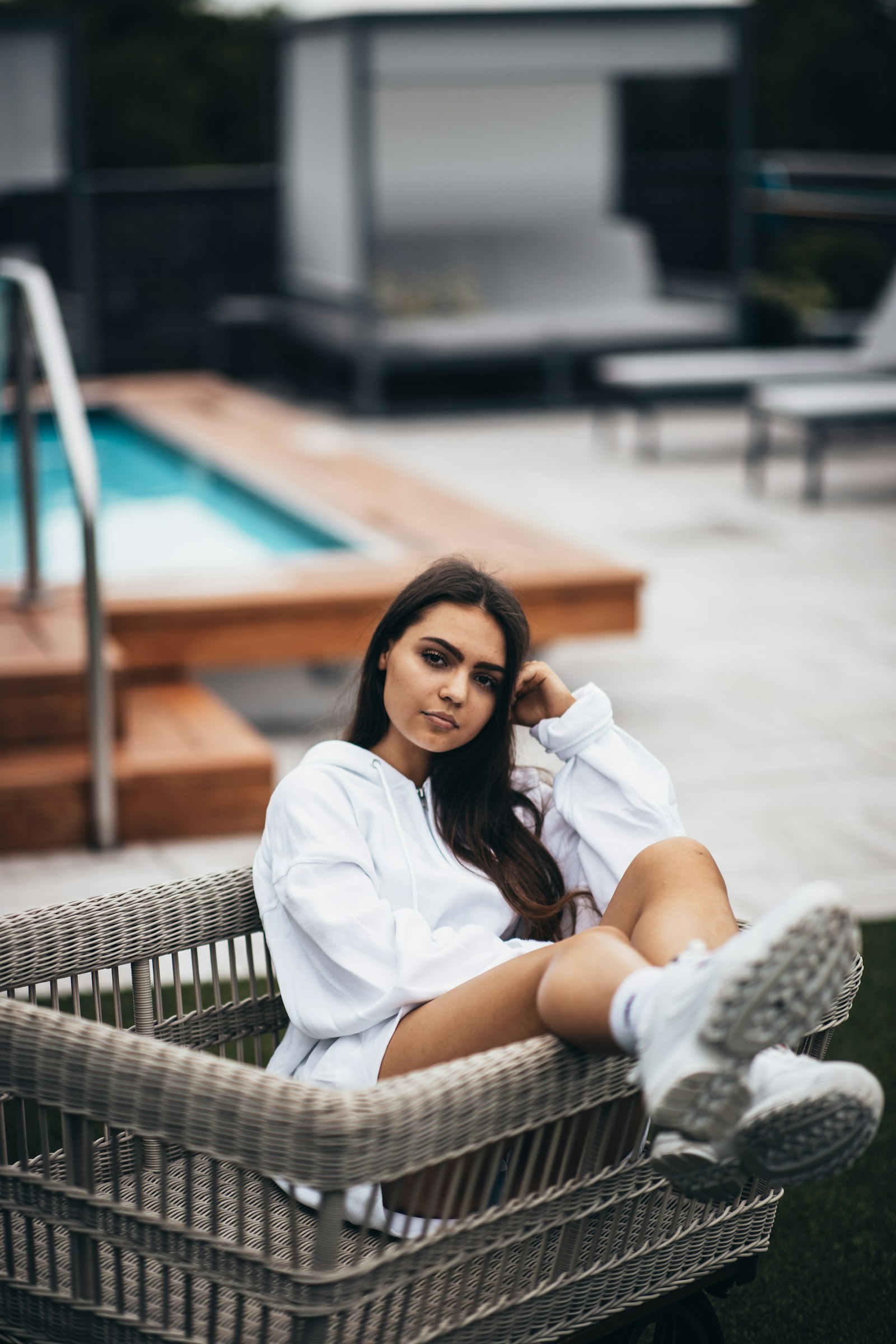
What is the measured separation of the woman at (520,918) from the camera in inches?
53.0

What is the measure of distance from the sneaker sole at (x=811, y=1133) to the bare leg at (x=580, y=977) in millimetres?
159

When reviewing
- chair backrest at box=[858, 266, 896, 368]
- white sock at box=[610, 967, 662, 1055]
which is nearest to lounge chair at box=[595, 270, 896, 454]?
chair backrest at box=[858, 266, 896, 368]

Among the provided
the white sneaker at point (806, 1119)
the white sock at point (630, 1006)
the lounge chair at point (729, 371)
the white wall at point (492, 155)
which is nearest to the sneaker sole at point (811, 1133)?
the white sneaker at point (806, 1119)

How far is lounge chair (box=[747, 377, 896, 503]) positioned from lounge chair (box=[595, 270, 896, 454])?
0.35 meters

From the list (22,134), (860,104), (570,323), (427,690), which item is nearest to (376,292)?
(570,323)

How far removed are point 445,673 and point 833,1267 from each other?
3.30 ft

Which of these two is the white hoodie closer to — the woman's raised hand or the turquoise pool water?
the woman's raised hand

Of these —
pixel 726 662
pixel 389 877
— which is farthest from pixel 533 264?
pixel 389 877

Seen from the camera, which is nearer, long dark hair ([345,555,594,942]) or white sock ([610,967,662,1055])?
white sock ([610,967,662,1055])

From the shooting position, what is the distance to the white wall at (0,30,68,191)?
9102mm

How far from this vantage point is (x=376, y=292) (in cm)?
998

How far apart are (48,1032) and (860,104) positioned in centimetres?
1936

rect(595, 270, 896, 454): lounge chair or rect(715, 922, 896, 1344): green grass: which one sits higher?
rect(595, 270, 896, 454): lounge chair

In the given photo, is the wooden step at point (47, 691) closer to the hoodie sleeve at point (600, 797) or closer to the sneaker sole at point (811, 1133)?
the hoodie sleeve at point (600, 797)
